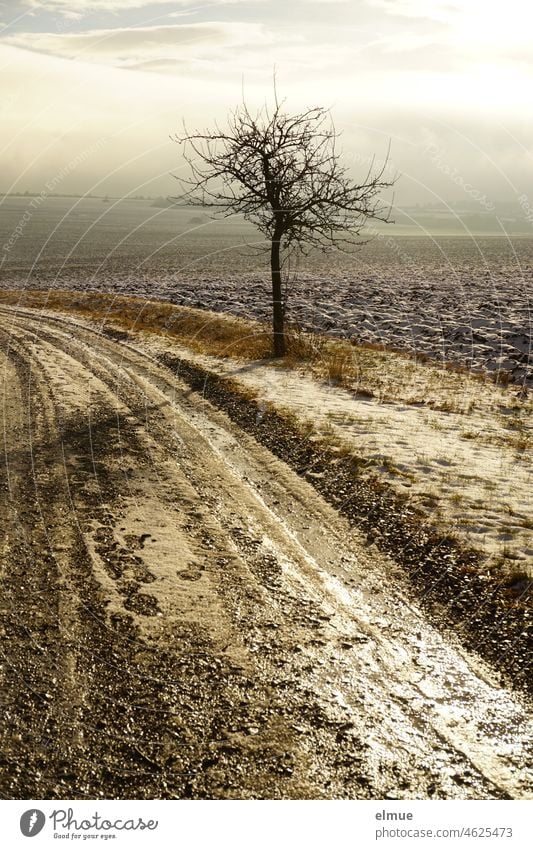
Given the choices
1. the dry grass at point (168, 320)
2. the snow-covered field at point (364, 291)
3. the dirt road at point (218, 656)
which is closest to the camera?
the dirt road at point (218, 656)

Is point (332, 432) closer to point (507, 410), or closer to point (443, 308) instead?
point (507, 410)

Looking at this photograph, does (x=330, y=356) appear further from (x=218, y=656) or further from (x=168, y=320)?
→ (x=218, y=656)


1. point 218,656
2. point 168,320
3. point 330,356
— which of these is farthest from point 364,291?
point 218,656

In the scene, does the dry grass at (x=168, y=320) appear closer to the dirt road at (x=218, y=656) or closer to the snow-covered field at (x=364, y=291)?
the snow-covered field at (x=364, y=291)

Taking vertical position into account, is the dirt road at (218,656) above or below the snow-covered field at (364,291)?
below

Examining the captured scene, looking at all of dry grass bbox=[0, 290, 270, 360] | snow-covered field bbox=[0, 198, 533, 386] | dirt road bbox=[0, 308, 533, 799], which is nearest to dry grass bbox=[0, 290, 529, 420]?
dry grass bbox=[0, 290, 270, 360]

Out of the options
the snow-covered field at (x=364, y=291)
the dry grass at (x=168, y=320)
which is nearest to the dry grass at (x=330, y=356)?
the dry grass at (x=168, y=320)

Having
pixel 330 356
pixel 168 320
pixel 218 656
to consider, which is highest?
pixel 168 320

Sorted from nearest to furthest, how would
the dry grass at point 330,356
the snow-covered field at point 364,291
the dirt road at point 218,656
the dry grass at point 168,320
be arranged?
1. the dirt road at point 218,656
2. the dry grass at point 330,356
3. the dry grass at point 168,320
4. the snow-covered field at point 364,291

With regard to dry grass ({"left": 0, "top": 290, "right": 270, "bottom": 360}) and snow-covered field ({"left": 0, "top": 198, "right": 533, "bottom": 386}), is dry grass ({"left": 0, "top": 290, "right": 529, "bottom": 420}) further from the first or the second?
snow-covered field ({"left": 0, "top": 198, "right": 533, "bottom": 386})

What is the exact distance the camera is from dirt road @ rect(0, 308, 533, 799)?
516 cm

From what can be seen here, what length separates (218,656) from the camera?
6418 millimetres

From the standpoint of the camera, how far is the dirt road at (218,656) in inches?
203
